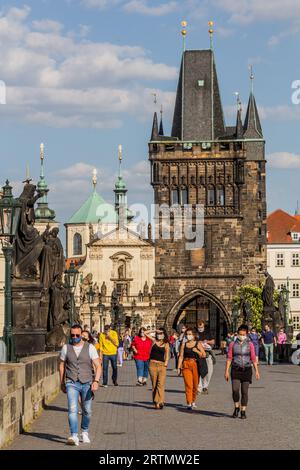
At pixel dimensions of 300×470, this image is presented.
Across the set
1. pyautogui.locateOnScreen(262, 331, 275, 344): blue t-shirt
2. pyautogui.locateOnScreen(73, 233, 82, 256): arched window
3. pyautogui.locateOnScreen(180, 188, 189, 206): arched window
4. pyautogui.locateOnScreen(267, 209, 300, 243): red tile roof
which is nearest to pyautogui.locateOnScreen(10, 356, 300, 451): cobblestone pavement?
pyautogui.locateOnScreen(262, 331, 275, 344): blue t-shirt

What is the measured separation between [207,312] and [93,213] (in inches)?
2432

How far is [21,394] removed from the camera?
14422 mm

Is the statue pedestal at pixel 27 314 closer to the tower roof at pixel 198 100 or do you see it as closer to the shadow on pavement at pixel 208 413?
the shadow on pavement at pixel 208 413

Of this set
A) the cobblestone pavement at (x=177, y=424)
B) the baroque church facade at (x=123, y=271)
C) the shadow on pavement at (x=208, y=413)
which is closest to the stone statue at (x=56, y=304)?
the cobblestone pavement at (x=177, y=424)

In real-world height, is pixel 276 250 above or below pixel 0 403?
above

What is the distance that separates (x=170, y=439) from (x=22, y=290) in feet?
23.9

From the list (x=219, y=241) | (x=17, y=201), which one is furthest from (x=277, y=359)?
(x=219, y=241)

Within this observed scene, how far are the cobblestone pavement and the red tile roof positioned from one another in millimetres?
92560

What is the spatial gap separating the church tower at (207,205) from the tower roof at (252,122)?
6.79 meters

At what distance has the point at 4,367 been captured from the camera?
13.2m
